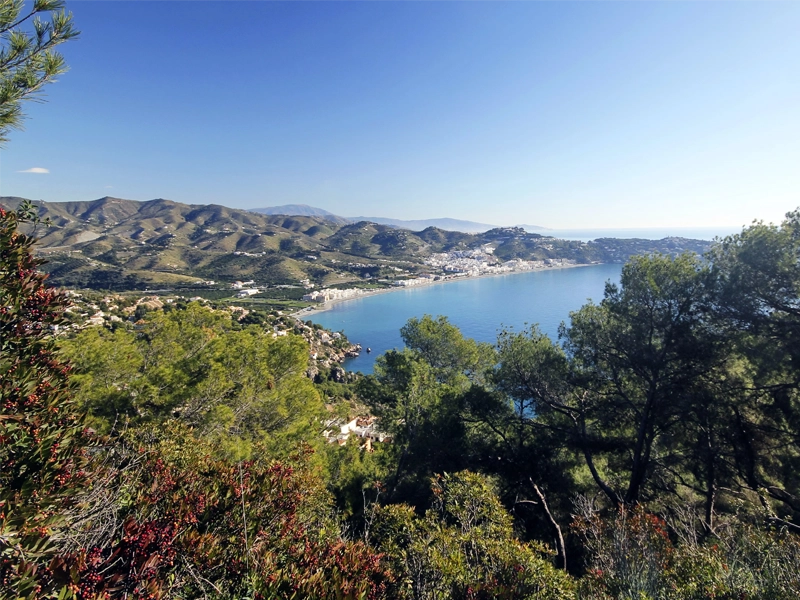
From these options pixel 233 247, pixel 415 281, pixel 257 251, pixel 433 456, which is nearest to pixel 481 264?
pixel 415 281

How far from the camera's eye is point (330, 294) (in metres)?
65.6

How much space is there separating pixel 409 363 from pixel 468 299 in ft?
174

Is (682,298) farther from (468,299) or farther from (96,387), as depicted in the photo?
(468,299)

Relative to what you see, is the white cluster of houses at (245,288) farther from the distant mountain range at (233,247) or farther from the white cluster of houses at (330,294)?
the white cluster of houses at (330,294)

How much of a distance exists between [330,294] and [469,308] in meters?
26.6

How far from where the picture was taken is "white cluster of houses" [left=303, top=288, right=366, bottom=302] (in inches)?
2469

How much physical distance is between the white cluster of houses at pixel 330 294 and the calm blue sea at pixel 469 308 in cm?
319

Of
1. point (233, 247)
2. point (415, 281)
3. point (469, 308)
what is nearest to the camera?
point (469, 308)

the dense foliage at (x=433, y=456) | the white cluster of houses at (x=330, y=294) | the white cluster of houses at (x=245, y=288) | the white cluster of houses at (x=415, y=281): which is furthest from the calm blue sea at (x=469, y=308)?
the dense foliage at (x=433, y=456)

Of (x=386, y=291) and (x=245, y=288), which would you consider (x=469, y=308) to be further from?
(x=245, y=288)

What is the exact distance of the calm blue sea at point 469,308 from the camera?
135 ft

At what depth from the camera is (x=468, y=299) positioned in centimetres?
6125

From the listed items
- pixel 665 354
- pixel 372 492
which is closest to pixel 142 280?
pixel 372 492

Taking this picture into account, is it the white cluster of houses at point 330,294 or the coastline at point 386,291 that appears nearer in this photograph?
the coastline at point 386,291
